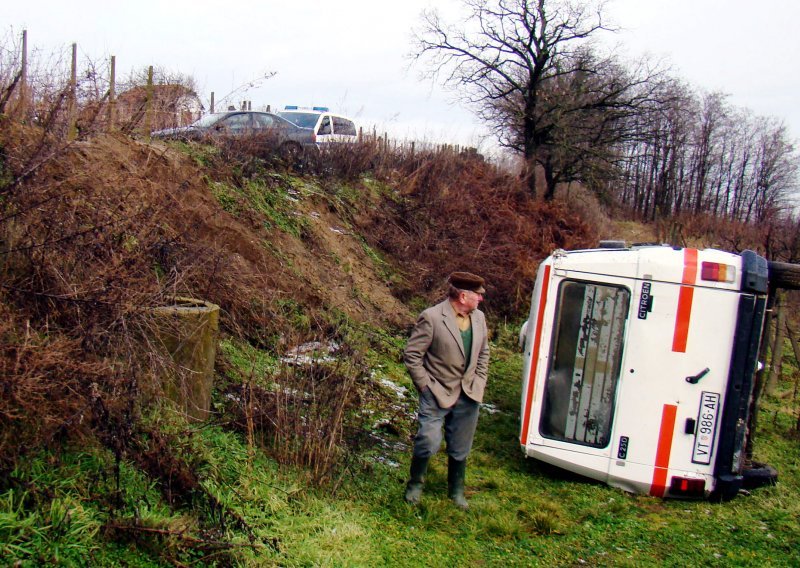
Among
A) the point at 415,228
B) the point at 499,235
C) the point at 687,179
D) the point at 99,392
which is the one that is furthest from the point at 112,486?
the point at 687,179

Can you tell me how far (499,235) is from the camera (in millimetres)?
18812

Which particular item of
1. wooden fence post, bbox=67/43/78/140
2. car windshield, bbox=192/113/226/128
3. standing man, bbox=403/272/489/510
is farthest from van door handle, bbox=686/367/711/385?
car windshield, bbox=192/113/226/128

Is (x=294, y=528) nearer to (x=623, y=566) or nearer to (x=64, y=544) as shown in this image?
(x=64, y=544)

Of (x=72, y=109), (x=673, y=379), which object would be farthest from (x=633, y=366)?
(x=72, y=109)

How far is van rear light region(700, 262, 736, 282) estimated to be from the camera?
263 inches

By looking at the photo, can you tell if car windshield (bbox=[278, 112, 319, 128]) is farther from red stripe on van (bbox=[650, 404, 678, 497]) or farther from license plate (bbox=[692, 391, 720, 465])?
license plate (bbox=[692, 391, 720, 465])

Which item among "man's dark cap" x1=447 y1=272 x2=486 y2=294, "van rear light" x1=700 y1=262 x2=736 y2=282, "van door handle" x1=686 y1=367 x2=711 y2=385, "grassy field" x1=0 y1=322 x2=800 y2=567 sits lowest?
"grassy field" x1=0 y1=322 x2=800 y2=567

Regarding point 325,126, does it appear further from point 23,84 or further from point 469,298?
point 469,298

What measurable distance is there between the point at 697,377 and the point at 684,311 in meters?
0.59

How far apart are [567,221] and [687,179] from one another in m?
31.6

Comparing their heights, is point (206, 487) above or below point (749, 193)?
below

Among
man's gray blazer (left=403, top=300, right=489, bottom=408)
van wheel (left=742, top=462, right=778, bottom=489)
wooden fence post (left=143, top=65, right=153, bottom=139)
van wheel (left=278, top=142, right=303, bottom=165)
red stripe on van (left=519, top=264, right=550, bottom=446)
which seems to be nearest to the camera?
man's gray blazer (left=403, top=300, right=489, bottom=408)

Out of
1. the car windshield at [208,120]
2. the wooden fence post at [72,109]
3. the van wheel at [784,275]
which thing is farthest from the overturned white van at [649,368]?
the car windshield at [208,120]

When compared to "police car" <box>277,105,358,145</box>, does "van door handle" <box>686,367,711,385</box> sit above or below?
below
